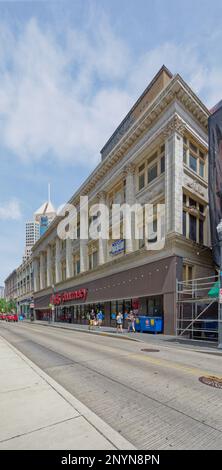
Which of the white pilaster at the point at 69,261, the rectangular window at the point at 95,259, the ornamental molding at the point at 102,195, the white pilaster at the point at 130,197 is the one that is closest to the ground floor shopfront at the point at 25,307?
the white pilaster at the point at 69,261

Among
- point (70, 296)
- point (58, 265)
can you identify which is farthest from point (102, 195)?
point (58, 265)

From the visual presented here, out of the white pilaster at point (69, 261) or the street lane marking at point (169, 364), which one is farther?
the white pilaster at point (69, 261)

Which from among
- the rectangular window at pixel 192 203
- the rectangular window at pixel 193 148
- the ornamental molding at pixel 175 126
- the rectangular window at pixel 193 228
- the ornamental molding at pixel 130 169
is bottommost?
the rectangular window at pixel 193 228

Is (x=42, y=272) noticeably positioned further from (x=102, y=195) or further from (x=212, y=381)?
(x=212, y=381)

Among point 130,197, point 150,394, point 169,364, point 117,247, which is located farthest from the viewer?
point 117,247

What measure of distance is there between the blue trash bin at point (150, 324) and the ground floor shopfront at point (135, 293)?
536mm

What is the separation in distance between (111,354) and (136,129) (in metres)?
21.9

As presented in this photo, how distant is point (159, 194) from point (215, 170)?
5298 millimetres

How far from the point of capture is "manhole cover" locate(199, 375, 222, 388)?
23.3 ft

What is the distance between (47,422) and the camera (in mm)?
4461

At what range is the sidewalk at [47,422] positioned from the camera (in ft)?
12.6

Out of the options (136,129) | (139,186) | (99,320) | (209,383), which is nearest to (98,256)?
(99,320)

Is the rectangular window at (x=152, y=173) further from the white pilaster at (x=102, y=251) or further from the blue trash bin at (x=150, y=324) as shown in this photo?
the blue trash bin at (x=150, y=324)

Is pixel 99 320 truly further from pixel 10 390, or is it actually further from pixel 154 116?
pixel 10 390
